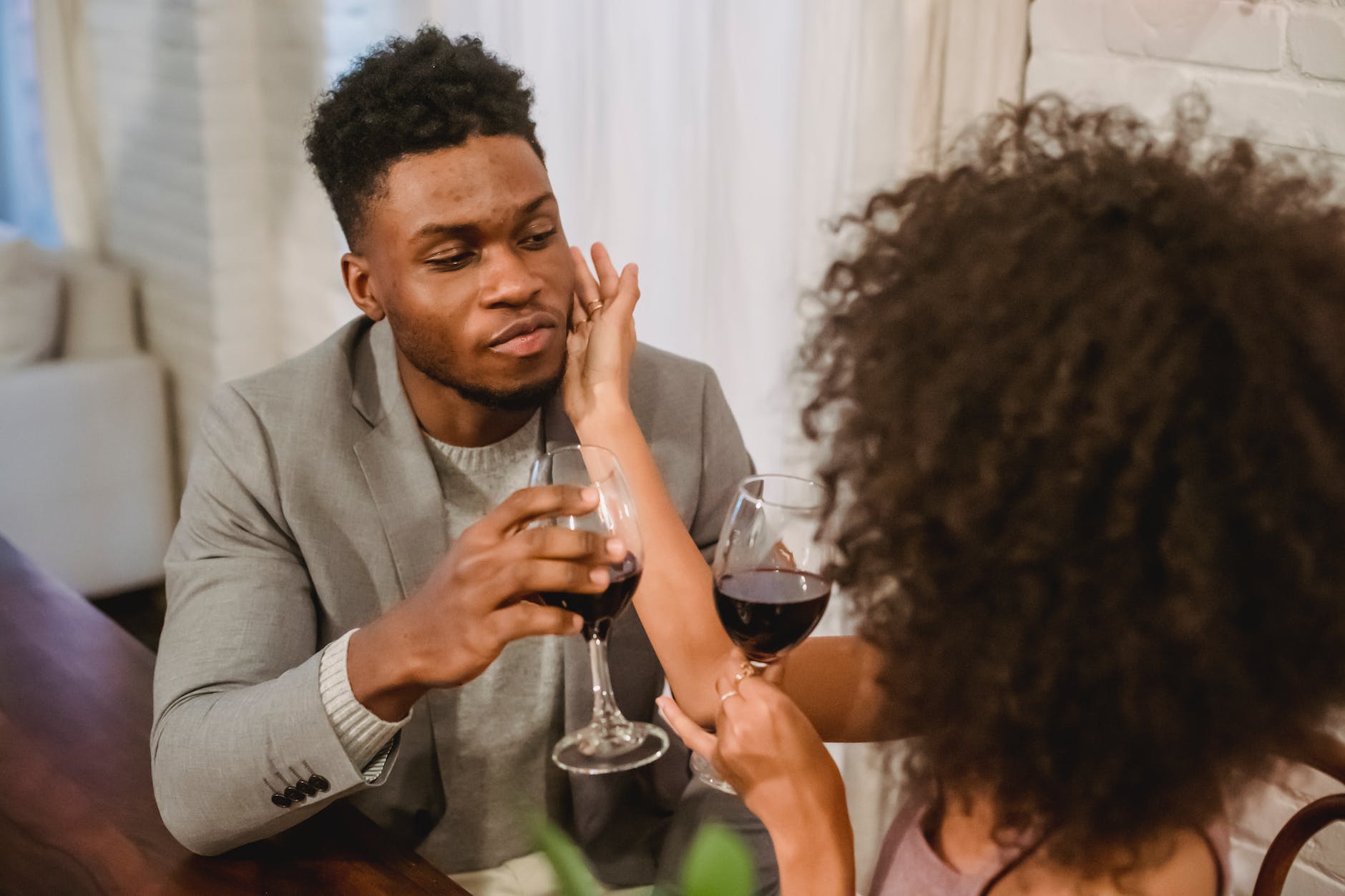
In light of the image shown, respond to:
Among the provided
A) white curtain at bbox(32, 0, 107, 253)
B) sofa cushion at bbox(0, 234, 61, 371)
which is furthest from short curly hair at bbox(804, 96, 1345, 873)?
white curtain at bbox(32, 0, 107, 253)

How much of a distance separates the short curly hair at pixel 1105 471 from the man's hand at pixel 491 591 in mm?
248

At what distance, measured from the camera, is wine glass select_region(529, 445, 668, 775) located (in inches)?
42.0

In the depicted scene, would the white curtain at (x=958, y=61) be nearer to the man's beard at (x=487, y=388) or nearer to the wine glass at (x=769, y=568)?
the man's beard at (x=487, y=388)

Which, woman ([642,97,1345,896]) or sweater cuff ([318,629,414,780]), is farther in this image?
sweater cuff ([318,629,414,780])

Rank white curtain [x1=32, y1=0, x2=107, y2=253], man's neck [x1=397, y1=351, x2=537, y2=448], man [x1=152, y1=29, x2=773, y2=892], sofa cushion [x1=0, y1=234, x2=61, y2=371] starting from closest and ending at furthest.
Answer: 1. man [x1=152, y1=29, x2=773, y2=892]
2. man's neck [x1=397, y1=351, x2=537, y2=448]
3. sofa cushion [x1=0, y1=234, x2=61, y2=371]
4. white curtain [x1=32, y1=0, x2=107, y2=253]

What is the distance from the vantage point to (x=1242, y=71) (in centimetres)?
150

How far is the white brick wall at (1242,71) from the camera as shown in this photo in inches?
56.2

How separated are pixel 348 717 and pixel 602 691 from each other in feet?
0.76

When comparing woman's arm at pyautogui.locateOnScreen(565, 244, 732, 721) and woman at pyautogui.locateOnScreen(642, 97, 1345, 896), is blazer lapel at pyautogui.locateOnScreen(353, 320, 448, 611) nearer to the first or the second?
woman's arm at pyautogui.locateOnScreen(565, 244, 732, 721)

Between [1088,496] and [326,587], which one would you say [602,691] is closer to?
[326,587]

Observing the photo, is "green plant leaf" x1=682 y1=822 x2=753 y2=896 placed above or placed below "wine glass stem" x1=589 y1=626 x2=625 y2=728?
Result: above

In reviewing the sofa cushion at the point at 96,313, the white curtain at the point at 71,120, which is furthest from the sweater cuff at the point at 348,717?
the white curtain at the point at 71,120

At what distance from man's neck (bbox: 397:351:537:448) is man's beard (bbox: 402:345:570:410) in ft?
0.09

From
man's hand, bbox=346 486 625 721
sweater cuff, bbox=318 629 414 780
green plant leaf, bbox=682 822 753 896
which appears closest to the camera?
green plant leaf, bbox=682 822 753 896
